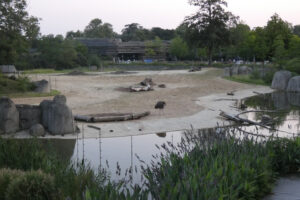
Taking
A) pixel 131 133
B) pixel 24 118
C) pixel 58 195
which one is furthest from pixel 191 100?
pixel 58 195

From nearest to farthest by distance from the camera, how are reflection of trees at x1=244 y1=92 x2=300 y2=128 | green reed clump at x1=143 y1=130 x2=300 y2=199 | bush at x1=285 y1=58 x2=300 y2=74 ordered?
green reed clump at x1=143 y1=130 x2=300 y2=199
reflection of trees at x1=244 y1=92 x2=300 y2=128
bush at x1=285 y1=58 x2=300 y2=74

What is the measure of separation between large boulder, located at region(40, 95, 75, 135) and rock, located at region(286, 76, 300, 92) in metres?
19.8

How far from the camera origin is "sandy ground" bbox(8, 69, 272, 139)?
15016 millimetres

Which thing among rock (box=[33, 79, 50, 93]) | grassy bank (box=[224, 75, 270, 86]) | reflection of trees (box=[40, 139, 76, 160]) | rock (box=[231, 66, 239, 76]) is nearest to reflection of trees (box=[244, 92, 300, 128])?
grassy bank (box=[224, 75, 270, 86])

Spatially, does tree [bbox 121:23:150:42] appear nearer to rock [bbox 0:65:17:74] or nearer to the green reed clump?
rock [bbox 0:65:17:74]

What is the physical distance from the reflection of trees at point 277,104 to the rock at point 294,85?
1340 millimetres

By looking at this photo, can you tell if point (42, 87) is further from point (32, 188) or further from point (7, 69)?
point (32, 188)

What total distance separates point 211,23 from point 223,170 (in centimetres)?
4919

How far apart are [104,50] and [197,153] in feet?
234

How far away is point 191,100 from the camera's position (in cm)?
2319

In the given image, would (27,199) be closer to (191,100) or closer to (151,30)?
(191,100)

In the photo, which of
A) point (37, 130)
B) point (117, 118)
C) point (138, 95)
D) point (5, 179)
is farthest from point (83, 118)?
point (138, 95)

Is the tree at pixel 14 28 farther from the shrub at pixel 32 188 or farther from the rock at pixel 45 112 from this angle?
the shrub at pixel 32 188

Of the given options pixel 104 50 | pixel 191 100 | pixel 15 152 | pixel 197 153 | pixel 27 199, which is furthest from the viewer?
pixel 104 50
